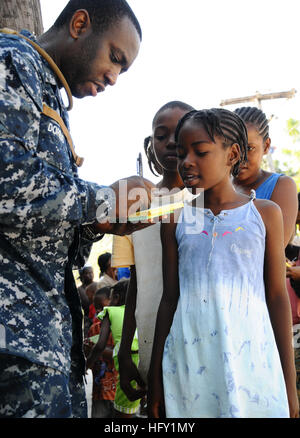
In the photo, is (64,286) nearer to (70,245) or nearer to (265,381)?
(70,245)

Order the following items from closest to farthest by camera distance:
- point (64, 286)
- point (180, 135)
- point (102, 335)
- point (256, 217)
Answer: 1. point (64, 286)
2. point (256, 217)
3. point (180, 135)
4. point (102, 335)

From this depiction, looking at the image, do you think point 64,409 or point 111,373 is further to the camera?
point 111,373

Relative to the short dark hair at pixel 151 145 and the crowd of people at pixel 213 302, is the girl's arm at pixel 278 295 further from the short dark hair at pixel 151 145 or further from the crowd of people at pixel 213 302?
the short dark hair at pixel 151 145

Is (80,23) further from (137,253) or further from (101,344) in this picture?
(101,344)

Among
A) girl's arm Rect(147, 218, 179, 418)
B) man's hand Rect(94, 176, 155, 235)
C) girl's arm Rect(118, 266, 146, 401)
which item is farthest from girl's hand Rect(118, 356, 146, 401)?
man's hand Rect(94, 176, 155, 235)

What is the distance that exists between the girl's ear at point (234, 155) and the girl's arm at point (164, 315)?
0.41 m

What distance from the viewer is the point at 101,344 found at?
415 cm

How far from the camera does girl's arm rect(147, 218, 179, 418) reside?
166cm

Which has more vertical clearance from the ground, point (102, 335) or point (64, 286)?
point (102, 335)

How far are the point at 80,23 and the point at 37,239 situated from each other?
0.85m

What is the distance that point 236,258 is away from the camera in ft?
5.58
